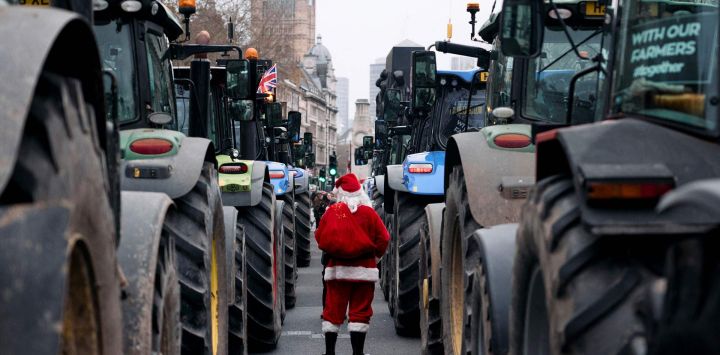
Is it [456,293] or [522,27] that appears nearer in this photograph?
[522,27]

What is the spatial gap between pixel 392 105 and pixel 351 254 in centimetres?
673

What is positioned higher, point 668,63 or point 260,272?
point 668,63

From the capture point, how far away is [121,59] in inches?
325

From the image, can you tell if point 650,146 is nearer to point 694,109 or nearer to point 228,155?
point 694,109

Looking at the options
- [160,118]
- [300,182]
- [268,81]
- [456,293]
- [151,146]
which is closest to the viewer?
[160,118]

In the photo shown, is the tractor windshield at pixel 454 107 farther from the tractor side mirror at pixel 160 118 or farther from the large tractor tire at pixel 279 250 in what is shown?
the tractor side mirror at pixel 160 118

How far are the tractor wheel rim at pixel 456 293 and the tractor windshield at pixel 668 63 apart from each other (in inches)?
142

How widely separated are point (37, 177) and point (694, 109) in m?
2.15

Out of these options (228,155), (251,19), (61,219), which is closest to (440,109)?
(228,155)

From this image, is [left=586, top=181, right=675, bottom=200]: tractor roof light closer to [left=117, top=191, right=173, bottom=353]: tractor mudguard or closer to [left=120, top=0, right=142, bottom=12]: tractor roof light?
[left=117, top=191, right=173, bottom=353]: tractor mudguard

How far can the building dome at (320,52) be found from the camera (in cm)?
17400

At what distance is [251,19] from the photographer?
46594 mm

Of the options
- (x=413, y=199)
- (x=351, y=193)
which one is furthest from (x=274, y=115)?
(x=351, y=193)

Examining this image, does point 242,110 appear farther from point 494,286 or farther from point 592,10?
point 494,286
